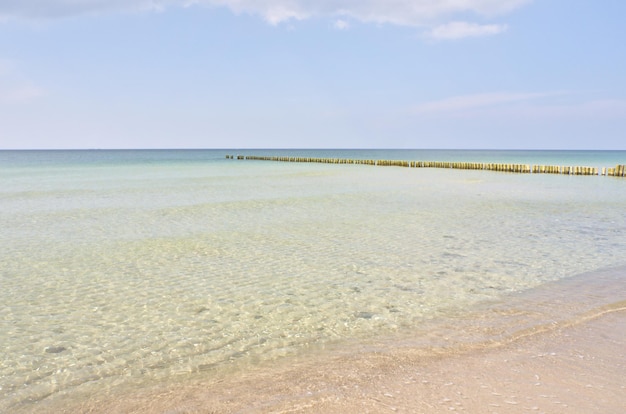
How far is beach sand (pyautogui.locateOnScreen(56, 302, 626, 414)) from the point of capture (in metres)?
4.52

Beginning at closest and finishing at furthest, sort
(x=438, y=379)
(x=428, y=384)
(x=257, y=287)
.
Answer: (x=428, y=384)
(x=438, y=379)
(x=257, y=287)

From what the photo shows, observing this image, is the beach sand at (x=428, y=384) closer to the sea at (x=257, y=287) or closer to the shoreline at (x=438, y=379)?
the shoreline at (x=438, y=379)

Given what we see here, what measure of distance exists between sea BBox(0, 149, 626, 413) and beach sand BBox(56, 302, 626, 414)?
1.20 ft

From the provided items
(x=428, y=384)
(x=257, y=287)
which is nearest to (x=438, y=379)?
(x=428, y=384)

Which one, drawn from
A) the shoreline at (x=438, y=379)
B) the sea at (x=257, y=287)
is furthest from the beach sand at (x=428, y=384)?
the sea at (x=257, y=287)

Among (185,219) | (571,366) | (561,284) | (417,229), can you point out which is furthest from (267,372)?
(185,219)

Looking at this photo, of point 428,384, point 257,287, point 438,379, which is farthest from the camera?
point 257,287

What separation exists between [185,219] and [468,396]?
564 inches

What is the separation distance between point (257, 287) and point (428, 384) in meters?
4.59

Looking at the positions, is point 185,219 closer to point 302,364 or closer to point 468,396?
point 302,364

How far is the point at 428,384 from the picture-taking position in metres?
4.95

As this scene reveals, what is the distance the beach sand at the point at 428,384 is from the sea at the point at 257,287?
0.37m

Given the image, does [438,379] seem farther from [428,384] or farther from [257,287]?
[257,287]

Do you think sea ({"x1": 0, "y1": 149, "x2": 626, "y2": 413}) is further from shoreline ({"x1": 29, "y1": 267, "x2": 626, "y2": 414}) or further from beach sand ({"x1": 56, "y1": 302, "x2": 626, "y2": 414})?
beach sand ({"x1": 56, "y1": 302, "x2": 626, "y2": 414})
